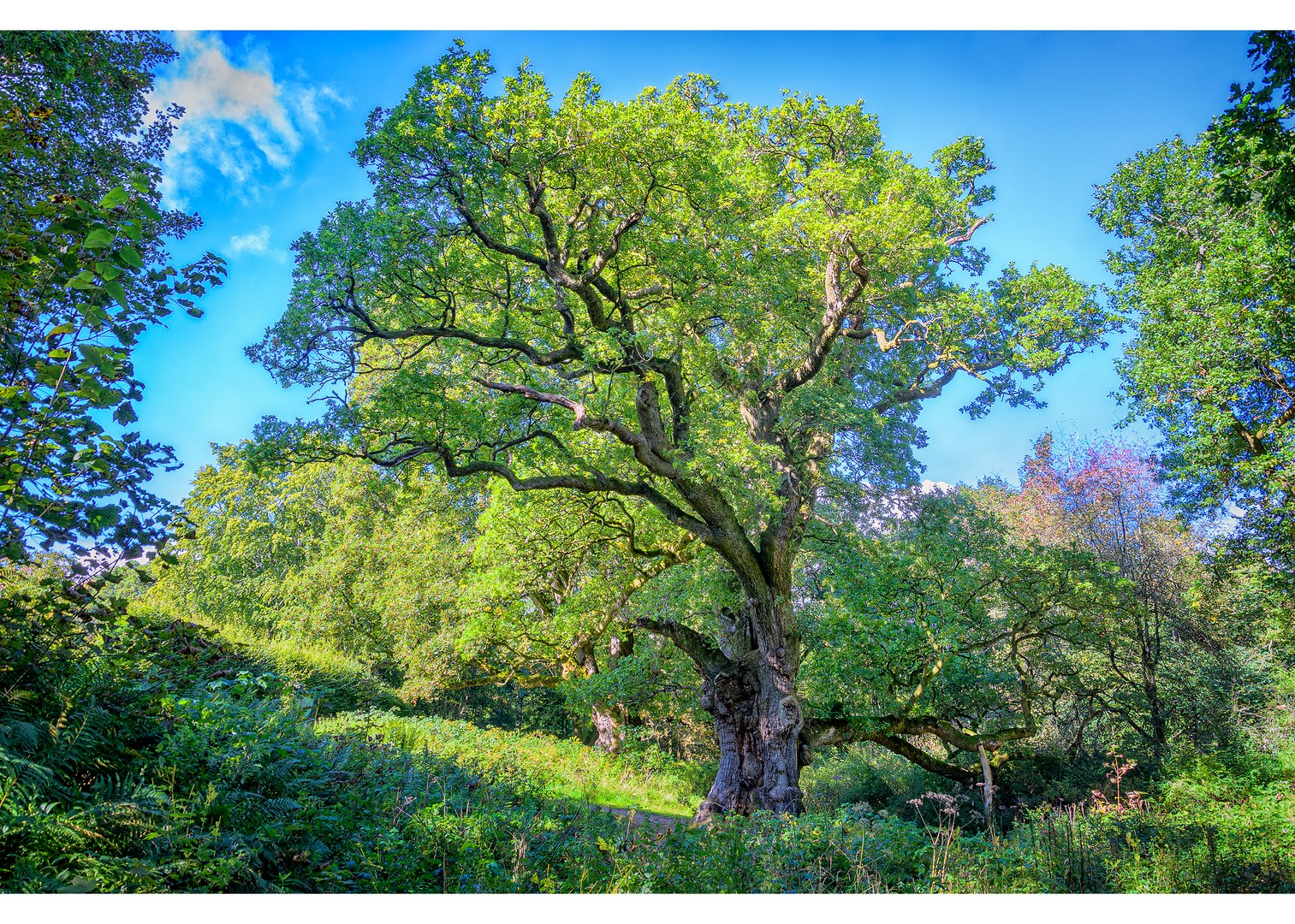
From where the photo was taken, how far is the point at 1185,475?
10.1 m

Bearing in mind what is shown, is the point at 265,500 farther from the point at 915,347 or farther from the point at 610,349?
the point at 915,347

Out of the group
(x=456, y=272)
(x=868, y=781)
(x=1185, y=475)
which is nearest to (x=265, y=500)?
(x=456, y=272)

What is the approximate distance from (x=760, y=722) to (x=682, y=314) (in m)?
6.17

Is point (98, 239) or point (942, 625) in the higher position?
point (942, 625)

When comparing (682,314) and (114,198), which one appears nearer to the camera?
(114,198)

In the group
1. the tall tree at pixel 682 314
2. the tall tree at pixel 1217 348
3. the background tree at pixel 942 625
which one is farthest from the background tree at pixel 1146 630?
the tall tree at pixel 682 314

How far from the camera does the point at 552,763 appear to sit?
1120 centimetres

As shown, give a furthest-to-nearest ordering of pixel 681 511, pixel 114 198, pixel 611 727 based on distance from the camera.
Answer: pixel 611 727, pixel 681 511, pixel 114 198

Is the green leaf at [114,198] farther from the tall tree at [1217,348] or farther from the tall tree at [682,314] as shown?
the tall tree at [1217,348]

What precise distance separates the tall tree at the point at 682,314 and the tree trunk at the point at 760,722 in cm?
4

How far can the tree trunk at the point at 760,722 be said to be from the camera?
9.41m

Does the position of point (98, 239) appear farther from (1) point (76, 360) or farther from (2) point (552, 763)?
(2) point (552, 763)

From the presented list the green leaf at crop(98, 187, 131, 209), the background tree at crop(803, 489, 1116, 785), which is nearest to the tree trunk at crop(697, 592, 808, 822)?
the background tree at crop(803, 489, 1116, 785)

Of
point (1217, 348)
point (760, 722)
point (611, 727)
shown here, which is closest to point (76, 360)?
point (760, 722)
